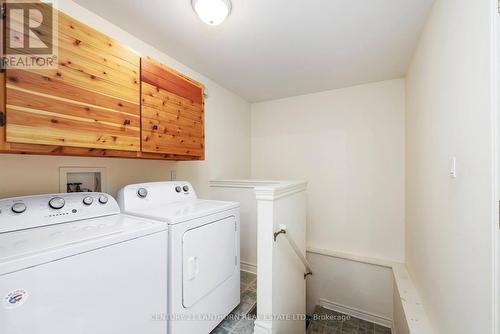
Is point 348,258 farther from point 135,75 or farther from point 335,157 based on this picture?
point 135,75

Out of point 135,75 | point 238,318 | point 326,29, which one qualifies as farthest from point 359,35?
point 238,318

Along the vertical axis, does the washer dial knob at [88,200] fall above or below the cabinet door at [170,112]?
below

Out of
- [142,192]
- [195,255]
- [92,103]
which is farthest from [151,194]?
[92,103]

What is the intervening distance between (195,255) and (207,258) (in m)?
0.12

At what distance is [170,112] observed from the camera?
5.63 ft

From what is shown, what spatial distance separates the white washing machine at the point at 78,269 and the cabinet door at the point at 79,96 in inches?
16.0

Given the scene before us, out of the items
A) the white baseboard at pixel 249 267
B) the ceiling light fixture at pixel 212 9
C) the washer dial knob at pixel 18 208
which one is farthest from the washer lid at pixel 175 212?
the ceiling light fixture at pixel 212 9

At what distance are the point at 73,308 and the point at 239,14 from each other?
1.95 m

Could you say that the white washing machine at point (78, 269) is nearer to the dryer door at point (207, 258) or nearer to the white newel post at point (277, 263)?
the dryer door at point (207, 258)

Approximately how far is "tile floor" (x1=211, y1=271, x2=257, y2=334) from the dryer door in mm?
316

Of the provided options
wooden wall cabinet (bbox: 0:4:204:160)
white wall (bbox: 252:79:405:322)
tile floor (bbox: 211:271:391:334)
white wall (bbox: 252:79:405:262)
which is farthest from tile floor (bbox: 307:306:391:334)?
wooden wall cabinet (bbox: 0:4:204:160)

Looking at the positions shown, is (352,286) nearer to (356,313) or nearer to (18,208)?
(356,313)

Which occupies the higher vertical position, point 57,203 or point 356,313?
point 57,203

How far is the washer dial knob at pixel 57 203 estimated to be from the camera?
3.84 ft
